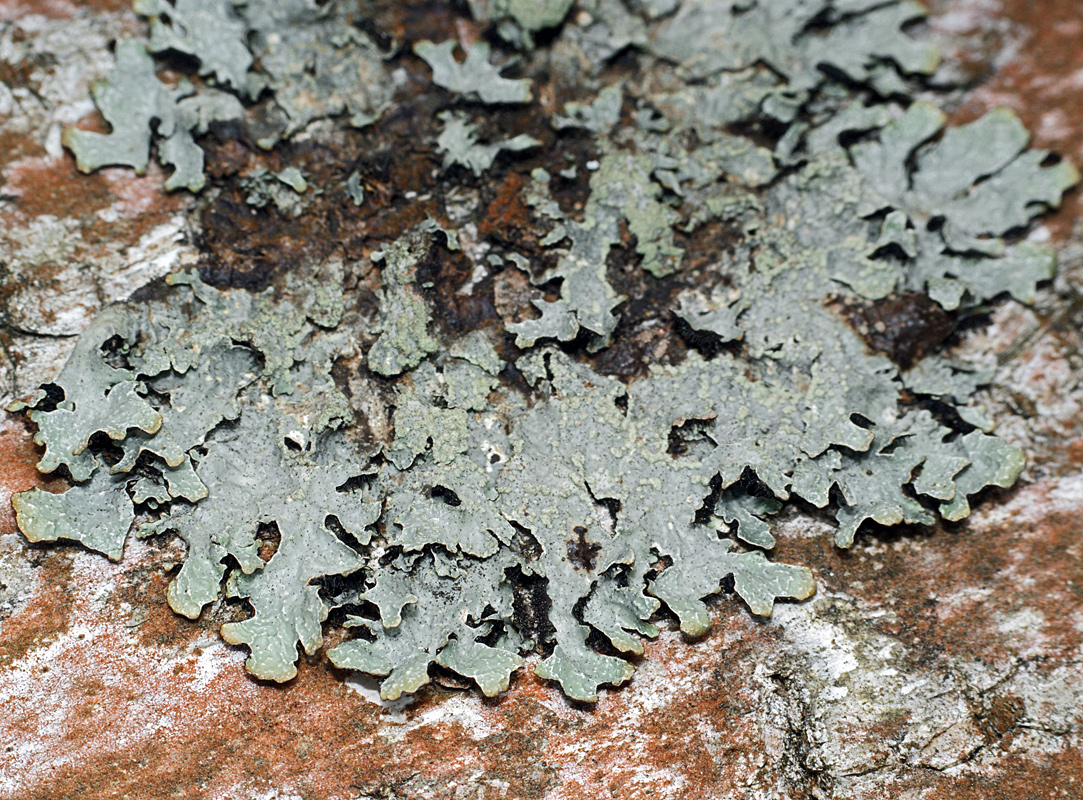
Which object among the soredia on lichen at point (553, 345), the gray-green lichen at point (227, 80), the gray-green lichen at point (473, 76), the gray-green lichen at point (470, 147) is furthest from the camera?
the gray-green lichen at point (473, 76)

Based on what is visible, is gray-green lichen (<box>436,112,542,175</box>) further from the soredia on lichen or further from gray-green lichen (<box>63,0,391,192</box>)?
gray-green lichen (<box>63,0,391,192</box>)

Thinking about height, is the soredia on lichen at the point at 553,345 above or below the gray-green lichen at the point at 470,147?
below

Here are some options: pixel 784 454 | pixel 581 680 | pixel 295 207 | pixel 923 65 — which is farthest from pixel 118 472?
pixel 923 65

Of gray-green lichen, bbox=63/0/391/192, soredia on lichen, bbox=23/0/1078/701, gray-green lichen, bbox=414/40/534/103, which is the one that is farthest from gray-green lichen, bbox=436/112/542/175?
gray-green lichen, bbox=63/0/391/192

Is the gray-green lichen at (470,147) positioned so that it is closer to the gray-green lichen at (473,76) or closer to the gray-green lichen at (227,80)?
the gray-green lichen at (473,76)

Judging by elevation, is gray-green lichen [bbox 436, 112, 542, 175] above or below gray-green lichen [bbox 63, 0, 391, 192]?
below

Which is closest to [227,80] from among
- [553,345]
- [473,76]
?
[473,76]

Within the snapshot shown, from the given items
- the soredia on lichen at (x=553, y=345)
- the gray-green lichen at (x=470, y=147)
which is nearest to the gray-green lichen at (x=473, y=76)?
the soredia on lichen at (x=553, y=345)

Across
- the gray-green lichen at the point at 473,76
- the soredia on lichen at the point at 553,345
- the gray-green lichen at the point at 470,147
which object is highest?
the gray-green lichen at the point at 473,76

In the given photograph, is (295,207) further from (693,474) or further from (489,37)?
(693,474)
